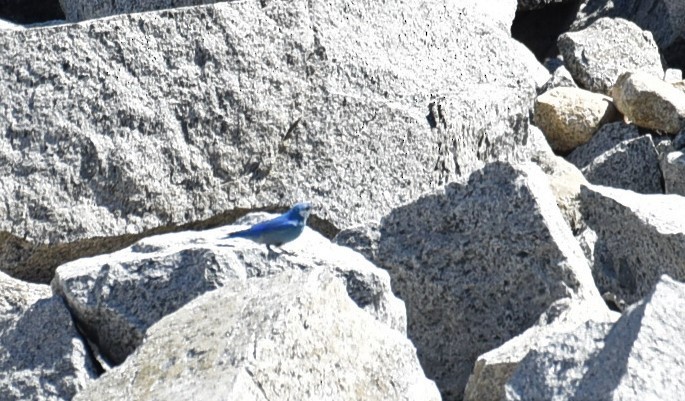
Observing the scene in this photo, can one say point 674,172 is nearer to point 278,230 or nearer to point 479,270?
point 479,270

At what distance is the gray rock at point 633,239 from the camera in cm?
507

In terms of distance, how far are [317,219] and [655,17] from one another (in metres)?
4.03

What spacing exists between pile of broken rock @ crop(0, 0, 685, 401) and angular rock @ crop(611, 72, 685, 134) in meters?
0.27

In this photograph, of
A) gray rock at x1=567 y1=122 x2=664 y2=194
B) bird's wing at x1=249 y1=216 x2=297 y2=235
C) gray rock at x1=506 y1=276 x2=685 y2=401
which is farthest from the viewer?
gray rock at x1=567 y1=122 x2=664 y2=194

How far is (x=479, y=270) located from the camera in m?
4.91

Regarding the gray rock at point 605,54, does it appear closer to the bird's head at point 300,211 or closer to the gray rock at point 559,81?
the gray rock at point 559,81

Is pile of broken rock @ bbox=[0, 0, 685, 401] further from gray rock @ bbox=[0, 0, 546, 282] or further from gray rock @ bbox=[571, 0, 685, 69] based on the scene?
gray rock @ bbox=[571, 0, 685, 69]

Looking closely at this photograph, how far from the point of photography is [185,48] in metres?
5.61

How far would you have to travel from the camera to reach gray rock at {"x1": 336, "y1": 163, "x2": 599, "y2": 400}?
485 centimetres

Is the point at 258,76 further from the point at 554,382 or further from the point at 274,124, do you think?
the point at 554,382

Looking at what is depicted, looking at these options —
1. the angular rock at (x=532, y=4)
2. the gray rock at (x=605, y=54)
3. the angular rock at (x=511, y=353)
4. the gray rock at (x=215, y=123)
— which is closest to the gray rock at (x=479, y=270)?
the angular rock at (x=511, y=353)

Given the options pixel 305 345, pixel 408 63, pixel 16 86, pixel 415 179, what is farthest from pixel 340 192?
pixel 305 345

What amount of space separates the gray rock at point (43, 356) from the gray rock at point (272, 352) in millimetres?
443

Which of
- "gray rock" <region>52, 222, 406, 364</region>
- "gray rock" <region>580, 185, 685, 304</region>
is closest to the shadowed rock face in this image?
"gray rock" <region>580, 185, 685, 304</region>
